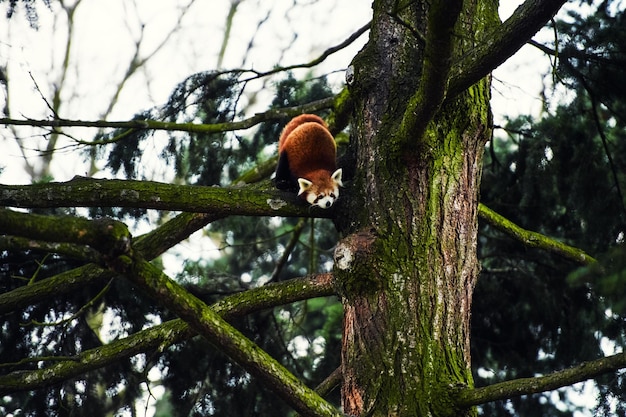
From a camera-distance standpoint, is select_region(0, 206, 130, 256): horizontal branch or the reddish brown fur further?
the reddish brown fur

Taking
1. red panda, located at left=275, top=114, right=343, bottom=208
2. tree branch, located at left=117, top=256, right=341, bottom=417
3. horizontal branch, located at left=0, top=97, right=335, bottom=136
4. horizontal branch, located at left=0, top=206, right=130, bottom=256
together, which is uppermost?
red panda, located at left=275, top=114, right=343, bottom=208

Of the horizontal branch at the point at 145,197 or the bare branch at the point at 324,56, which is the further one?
the bare branch at the point at 324,56

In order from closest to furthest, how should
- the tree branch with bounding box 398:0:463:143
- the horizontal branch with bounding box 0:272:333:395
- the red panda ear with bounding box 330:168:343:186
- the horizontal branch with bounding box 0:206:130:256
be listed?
the horizontal branch with bounding box 0:206:130:256, the tree branch with bounding box 398:0:463:143, the horizontal branch with bounding box 0:272:333:395, the red panda ear with bounding box 330:168:343:186

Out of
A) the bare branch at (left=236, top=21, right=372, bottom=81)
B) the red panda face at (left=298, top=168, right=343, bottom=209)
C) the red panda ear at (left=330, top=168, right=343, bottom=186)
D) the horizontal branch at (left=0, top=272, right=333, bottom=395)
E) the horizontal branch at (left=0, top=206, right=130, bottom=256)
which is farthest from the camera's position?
the bare branch at (left=236, top=21, right=372, bottom=81)

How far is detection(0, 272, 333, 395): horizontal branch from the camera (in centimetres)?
347

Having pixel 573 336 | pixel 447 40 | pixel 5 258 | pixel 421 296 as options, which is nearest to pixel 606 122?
pixel 573 336

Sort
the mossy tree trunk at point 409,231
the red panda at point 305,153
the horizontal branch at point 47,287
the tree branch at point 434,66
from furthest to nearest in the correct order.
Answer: the red panda at point 305,153, the horizontal branch at point 47,287, the mossy tree trunk at point 409,231, the tree branch at point 434,66

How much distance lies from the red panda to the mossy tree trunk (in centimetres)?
144

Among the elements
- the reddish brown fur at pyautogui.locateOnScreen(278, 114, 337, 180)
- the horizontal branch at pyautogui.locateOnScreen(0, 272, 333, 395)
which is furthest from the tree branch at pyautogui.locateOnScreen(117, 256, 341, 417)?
the reddish brown fur at pyautogui.locateOnScreen(278, 114, 337, 180)

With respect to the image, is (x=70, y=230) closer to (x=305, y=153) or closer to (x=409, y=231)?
(x=409, y=231)

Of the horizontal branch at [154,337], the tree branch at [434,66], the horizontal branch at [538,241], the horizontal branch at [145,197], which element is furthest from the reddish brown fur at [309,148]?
the tree branch at [434,66]

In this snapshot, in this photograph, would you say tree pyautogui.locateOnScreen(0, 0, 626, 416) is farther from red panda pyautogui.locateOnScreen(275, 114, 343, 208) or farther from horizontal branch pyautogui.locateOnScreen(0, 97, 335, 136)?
red panda pyautogui.locateOnScreen(275, 114, 343, 208)

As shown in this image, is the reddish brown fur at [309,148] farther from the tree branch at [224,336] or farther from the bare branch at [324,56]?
the tree branch at [224,336]

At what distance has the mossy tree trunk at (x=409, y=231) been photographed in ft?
9.98
